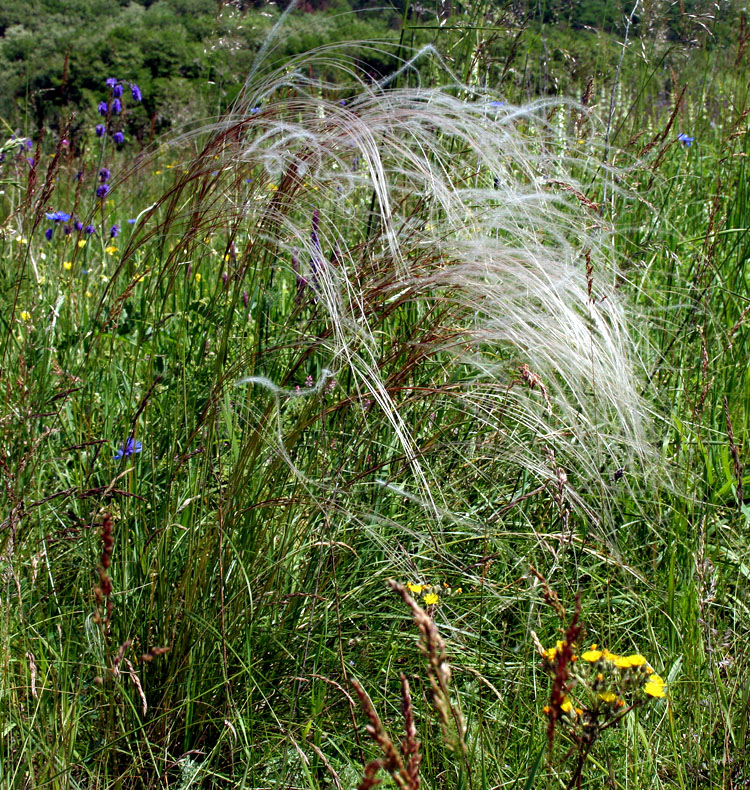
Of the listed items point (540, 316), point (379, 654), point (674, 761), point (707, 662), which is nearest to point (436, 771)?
point (379, 654)

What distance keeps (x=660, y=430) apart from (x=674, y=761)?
2.79 feet

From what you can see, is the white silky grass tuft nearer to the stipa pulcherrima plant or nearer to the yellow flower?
the stipa pulcherrima plant

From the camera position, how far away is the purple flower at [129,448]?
52.2 inches

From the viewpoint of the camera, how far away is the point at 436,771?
1.22 m

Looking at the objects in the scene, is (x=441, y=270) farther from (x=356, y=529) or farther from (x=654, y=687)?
(x=654, y=687)

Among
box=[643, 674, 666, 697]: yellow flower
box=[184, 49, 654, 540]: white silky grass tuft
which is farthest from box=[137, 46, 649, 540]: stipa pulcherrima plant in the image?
box=[643, 674, 666, 697]: yellow flower

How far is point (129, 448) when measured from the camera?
1.36 metres

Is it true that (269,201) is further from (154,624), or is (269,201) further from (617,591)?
(617,591)

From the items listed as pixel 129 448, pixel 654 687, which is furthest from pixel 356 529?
pixel 654 687

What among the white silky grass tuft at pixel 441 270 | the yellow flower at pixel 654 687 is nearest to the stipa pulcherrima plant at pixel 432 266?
the white silky grass tuft at pixel 441 270

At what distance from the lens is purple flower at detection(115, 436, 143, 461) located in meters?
1.32

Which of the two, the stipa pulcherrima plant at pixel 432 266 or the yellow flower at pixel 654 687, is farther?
the stipa pulcherrima plant at pixel 432 266

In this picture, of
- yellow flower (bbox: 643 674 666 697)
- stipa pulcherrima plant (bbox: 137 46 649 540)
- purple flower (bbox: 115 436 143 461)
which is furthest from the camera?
purple flower (bbox: 115 436 143 461)

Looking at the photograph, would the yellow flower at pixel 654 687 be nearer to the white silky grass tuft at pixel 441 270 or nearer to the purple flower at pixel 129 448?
the white silky grass tuft at pixel 441 270
